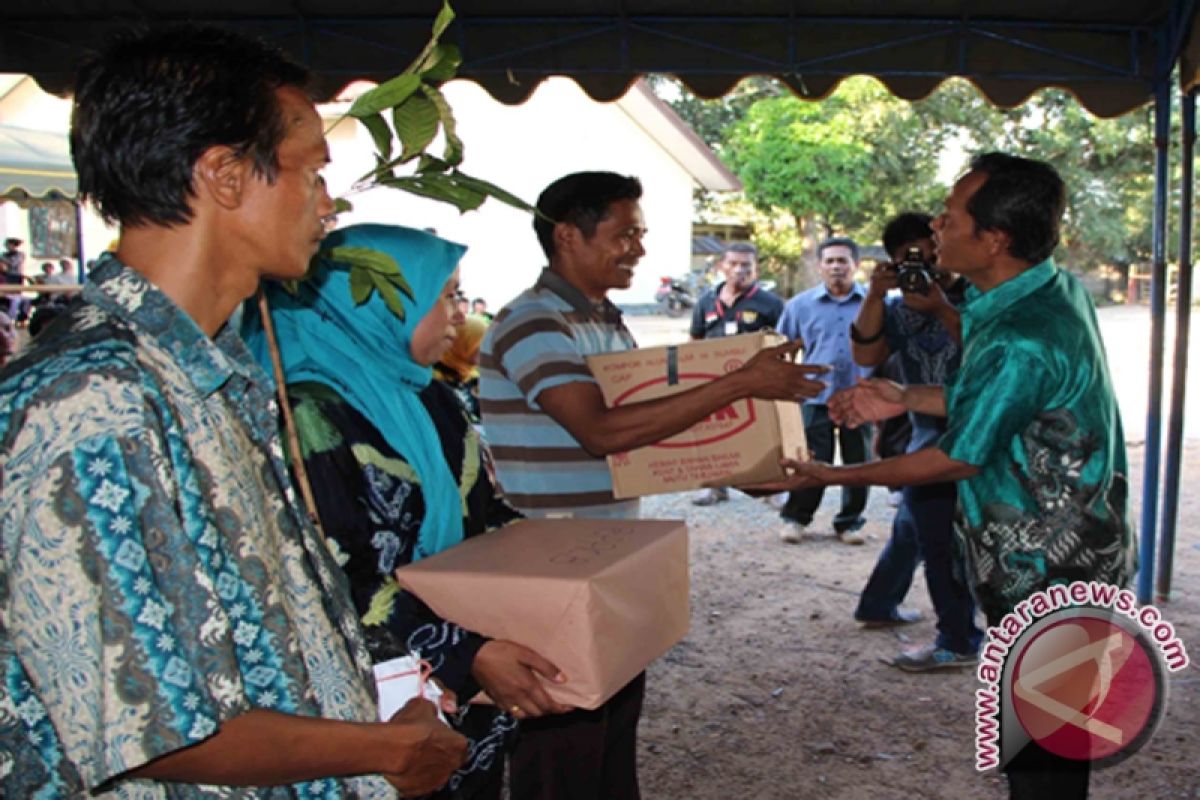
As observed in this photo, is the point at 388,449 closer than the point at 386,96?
No

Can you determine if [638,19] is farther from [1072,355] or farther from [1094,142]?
[1094,142]

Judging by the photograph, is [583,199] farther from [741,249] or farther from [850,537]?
[741,249]

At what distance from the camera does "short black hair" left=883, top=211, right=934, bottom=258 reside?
4.31 metres

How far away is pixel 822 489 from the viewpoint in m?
6.29

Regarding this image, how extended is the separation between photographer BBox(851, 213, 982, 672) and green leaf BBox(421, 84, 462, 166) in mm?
2843

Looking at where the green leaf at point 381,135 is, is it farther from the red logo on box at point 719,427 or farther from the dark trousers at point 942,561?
the dark trousers at point 942,561

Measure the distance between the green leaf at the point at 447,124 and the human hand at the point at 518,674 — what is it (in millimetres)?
739

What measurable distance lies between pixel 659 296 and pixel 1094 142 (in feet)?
44.4

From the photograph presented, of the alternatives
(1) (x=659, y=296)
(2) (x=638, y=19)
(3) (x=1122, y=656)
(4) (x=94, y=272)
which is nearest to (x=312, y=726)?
(4) (x=94, y=272)

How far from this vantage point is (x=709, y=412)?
2.43m

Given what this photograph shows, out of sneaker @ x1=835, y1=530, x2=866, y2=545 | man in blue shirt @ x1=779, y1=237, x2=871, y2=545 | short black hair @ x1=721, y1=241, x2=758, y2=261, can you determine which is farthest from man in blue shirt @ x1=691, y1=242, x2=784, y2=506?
sneaker @ x1=835, y1=530, x2=866, y2=545

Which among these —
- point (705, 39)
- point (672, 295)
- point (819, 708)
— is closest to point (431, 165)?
point (819, 708)

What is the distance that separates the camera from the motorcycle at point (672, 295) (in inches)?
963

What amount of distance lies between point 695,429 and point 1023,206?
0.99 m
